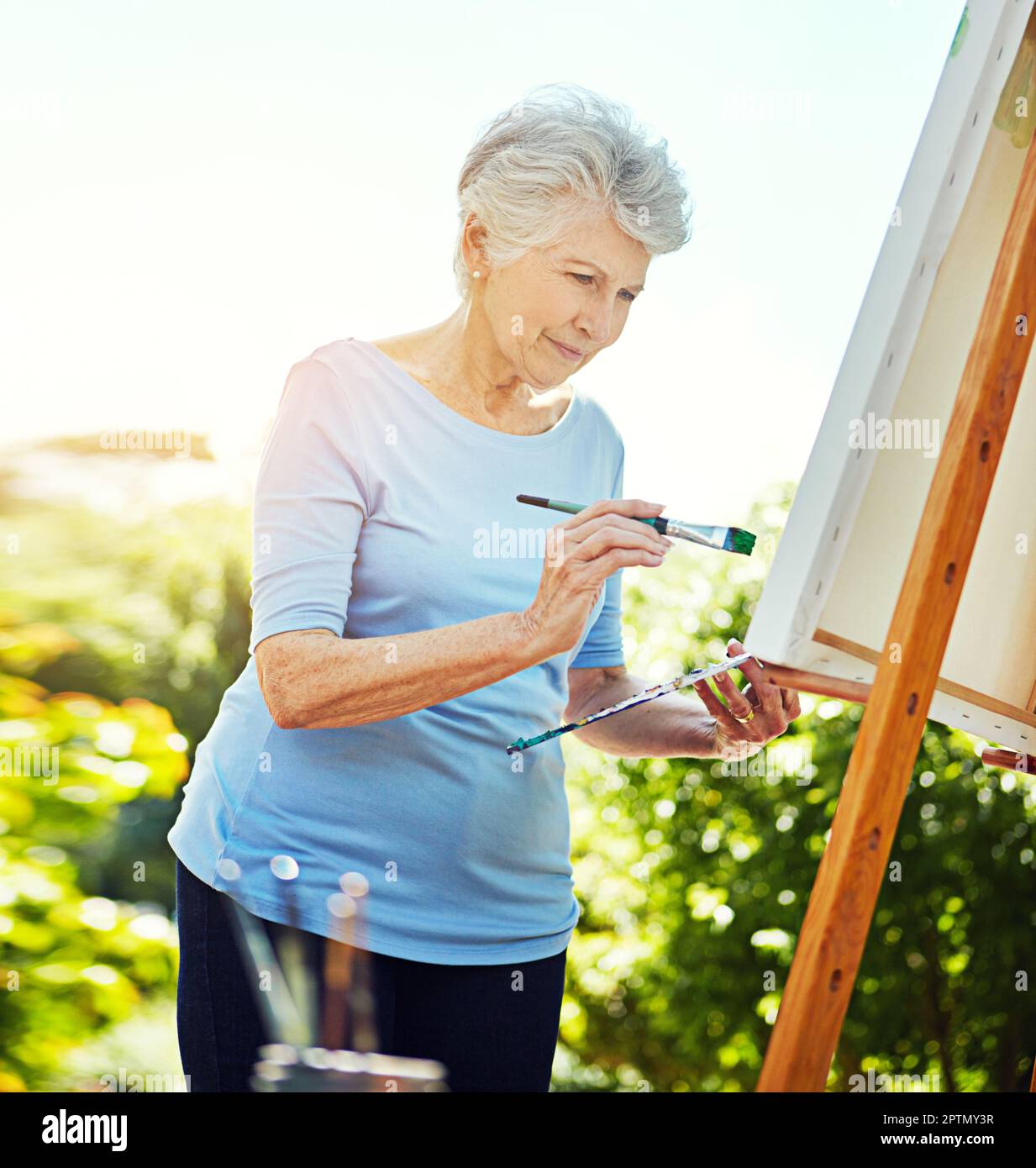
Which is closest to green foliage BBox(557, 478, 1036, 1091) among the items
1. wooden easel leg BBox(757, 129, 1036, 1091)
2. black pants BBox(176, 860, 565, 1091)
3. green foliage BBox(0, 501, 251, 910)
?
black pants BBox(176, 860, 565, 1091)

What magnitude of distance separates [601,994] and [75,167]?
131 inches

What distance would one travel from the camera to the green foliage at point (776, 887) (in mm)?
2715

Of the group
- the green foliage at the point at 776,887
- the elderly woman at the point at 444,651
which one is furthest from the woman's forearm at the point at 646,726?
the green foliage at the point at 776,887

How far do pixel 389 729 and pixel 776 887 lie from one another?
185 cm

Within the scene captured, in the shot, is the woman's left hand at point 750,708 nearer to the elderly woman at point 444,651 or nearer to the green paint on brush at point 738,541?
the elderly woman at point 444,651

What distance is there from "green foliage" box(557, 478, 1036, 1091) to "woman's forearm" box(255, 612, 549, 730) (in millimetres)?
1493

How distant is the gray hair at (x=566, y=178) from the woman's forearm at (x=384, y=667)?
1.61 ft

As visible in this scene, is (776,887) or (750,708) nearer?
(750,708)

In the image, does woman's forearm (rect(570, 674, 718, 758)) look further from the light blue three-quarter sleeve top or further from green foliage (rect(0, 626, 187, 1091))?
green foliage (rect(0, 626, 187, 1091))

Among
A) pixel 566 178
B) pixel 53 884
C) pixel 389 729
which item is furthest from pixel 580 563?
pixel 53 884

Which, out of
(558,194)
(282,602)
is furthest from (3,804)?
(558,194)

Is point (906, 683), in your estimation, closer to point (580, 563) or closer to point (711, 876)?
point (580, 563)

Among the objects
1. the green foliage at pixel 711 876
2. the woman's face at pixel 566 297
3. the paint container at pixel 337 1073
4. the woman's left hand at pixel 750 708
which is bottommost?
the green foliage at pixel 711 876

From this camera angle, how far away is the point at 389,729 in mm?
1303
